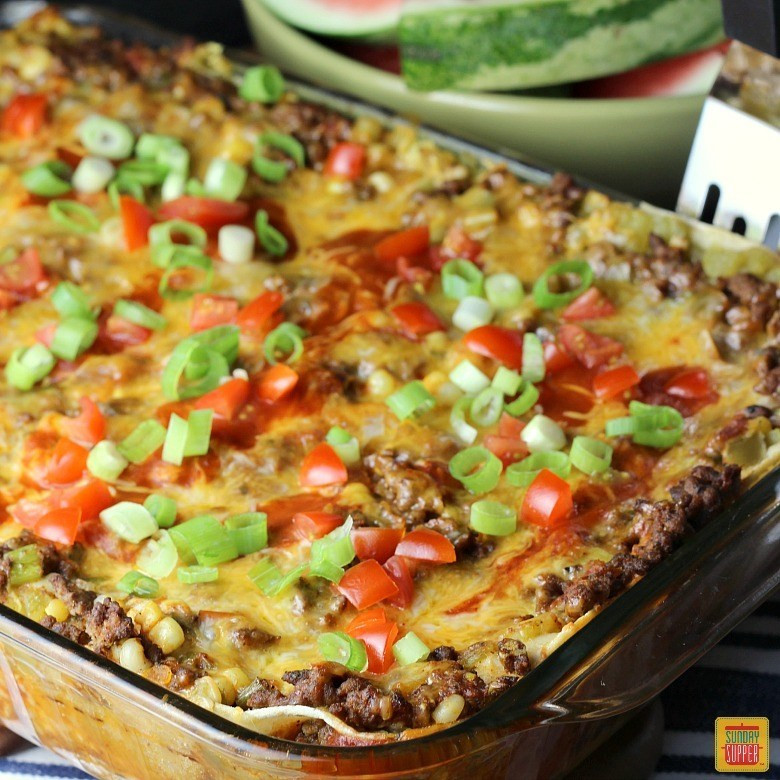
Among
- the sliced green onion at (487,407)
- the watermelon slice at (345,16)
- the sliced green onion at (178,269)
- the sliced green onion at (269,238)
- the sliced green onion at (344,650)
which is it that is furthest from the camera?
the watermelon slice at (345,16)

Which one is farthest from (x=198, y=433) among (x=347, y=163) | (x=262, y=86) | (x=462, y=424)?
(x=262, y=86)

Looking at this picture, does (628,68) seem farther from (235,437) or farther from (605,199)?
(235,437)

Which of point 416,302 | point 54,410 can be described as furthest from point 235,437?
point 416,302

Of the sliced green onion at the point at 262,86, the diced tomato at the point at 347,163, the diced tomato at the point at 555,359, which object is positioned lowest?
the diced tomato at the point at 555,359

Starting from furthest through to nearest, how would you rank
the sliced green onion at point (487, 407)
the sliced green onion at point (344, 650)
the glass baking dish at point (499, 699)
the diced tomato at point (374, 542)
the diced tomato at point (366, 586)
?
the sliced green onion at point (487, 407), the diced tomato at point (374, 542), the diced tomato at point (366, 586), the sliced green onion at point (344, 650), the glass baking dish at point (499, 699)

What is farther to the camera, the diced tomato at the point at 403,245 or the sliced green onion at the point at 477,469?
the diced tomato at the point at 403,245

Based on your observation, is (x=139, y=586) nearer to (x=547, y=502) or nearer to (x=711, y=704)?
(x=547, y=502)

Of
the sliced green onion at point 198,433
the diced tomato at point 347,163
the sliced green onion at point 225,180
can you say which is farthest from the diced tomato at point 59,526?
the diced tomato at point 347,163

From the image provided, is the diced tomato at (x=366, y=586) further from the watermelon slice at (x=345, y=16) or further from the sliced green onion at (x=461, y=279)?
the watermelon slice at (x=345, y=16)
